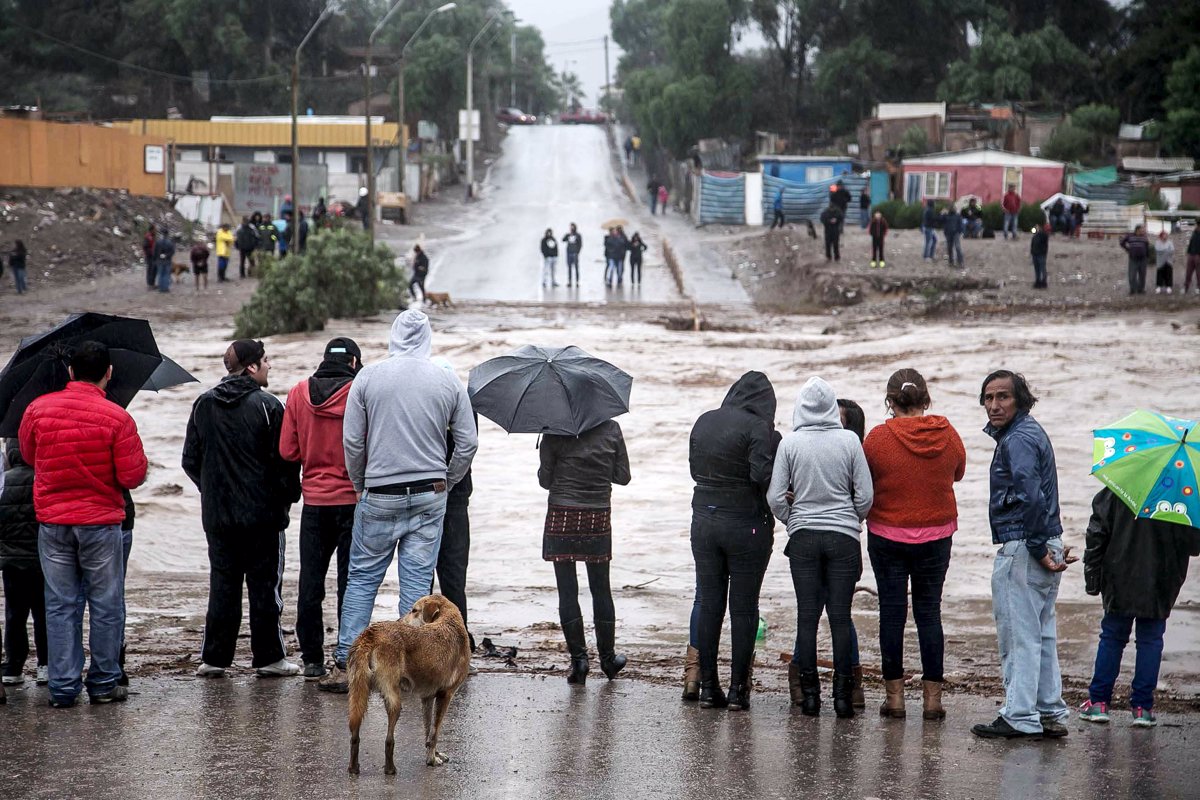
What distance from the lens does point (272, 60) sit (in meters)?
82.3

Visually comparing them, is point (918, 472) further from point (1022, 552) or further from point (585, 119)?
point (585, 119)

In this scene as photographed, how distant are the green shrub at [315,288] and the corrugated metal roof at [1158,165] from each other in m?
32.9

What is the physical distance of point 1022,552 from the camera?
641cm

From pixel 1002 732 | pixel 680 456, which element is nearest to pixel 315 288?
pixel 680 456

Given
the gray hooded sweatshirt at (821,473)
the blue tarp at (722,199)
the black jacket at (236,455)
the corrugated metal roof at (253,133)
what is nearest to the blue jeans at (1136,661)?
the gray hooded sweatshirt at (821,473)

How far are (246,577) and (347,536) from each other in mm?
556

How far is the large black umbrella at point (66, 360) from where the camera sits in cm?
700

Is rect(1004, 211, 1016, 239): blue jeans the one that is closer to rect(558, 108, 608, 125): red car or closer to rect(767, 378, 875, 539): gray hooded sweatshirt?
rect(767, 378, 875, 539): gray hooded sweatshirt

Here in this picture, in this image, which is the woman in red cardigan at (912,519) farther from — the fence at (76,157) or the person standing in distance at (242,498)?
the fence at (76,157)

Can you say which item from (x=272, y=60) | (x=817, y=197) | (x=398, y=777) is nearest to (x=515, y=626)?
(x=398, y=777)

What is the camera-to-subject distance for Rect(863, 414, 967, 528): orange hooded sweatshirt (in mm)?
6617

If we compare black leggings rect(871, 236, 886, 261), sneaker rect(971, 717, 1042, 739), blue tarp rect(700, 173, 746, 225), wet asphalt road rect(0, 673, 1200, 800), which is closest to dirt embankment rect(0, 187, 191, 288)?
blue tarp rect(700, 173, 746, 225)

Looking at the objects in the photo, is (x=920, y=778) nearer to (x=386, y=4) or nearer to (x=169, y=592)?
(x=169, y=592)

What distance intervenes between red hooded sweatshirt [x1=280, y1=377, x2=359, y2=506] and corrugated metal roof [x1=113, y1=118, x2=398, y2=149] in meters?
54.1
